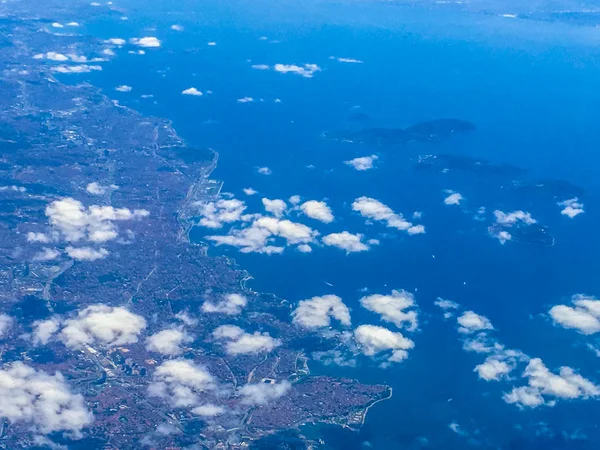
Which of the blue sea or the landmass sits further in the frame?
the blue sea

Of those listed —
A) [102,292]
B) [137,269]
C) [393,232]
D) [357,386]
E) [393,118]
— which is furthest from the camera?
[393,118]

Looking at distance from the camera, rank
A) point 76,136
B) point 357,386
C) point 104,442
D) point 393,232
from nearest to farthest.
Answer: point 104,442, point 357,386, point 393,232, point 76,136

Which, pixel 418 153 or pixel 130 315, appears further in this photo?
pixel 418 153

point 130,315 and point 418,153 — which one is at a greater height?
point 418,153

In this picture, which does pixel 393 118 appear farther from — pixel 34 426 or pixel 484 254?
pixel 34 426

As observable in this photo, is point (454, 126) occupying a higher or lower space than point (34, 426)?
higher

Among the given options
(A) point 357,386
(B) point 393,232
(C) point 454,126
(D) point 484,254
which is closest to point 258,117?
(C) point 454,126

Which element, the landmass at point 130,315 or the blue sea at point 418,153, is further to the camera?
the blue sea at point 418,153

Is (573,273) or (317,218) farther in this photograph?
(317,218)
